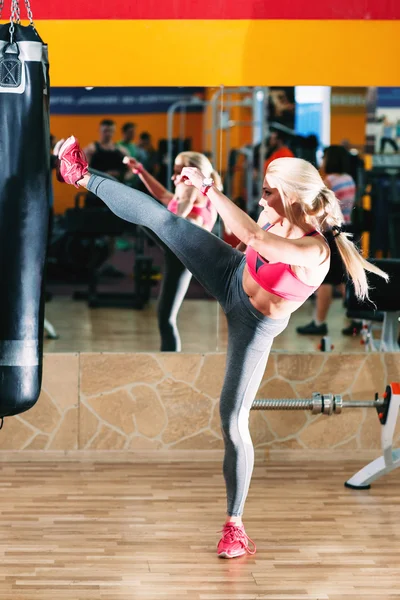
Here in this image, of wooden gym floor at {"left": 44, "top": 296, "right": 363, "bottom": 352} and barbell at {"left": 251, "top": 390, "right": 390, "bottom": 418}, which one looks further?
wooden gym floor at {"left": 44, "top": 296, "right": 363, "bottom": 352}

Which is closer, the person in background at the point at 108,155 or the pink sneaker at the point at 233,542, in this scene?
the pink sneaker at the point at 233,542

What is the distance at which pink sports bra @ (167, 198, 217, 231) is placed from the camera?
475 centimetres

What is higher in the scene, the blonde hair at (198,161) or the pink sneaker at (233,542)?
the blonde hair at (198,161)

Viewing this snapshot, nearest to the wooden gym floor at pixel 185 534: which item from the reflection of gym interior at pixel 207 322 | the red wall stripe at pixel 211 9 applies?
the reflection of gym interior at pixel 207 322

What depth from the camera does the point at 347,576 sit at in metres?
3.42

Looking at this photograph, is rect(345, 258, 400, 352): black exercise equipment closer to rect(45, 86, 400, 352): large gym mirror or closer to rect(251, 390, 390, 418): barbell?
rect(45, 86, 400, 352): large gym mirror

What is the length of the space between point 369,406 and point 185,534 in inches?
45.3

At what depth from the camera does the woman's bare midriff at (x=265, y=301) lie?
11.0 feet

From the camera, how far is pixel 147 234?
4.91 metres

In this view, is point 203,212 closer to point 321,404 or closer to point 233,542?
point 321,404

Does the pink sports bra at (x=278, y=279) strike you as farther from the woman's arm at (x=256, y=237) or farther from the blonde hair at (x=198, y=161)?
the blonde hair at (x=198, y=161)

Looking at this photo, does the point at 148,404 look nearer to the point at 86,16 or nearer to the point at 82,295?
the point at 82,295

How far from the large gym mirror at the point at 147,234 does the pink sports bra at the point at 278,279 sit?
5.14ft

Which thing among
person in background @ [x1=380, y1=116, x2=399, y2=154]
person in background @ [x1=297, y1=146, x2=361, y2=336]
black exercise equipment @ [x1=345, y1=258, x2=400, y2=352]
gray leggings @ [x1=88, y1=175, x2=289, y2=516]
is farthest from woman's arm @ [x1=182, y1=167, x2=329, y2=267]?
person in background @ [x1=380, y1=116, x2=399, y2=154]
